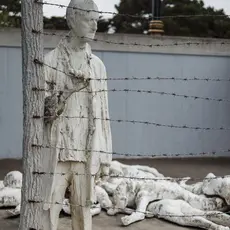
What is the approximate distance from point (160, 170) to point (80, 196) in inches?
211

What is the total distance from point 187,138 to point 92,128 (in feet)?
22.8

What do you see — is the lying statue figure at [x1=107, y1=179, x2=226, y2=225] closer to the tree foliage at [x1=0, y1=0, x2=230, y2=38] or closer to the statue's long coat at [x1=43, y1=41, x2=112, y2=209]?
the statue's long coat at [x1=43, y1=41, x2=112, y2=209]

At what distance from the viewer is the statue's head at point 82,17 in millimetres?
3604

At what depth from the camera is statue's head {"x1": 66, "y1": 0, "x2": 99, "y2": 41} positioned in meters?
3.60

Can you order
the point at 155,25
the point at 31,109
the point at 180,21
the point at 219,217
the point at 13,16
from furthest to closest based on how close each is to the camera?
the point at 180,21 < the point at 13,16 < the point at 155,25 < the point at 219,217 < the point at 31,109

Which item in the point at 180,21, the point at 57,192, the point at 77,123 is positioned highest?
the point at 180,21

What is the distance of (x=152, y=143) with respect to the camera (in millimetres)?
10328

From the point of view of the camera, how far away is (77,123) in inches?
146

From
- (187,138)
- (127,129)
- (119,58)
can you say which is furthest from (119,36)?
(187,138)

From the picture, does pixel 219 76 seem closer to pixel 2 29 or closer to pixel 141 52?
pixel 141 52

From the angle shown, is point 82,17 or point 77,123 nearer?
point 82,17

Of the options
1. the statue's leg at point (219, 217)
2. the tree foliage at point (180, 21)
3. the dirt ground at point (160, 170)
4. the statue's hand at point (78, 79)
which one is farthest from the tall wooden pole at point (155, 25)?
the statue's hand at point (78, 79)

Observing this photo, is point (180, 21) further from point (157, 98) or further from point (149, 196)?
point (149, 196)

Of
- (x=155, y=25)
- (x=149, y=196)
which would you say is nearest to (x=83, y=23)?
(x=149, y=196)
